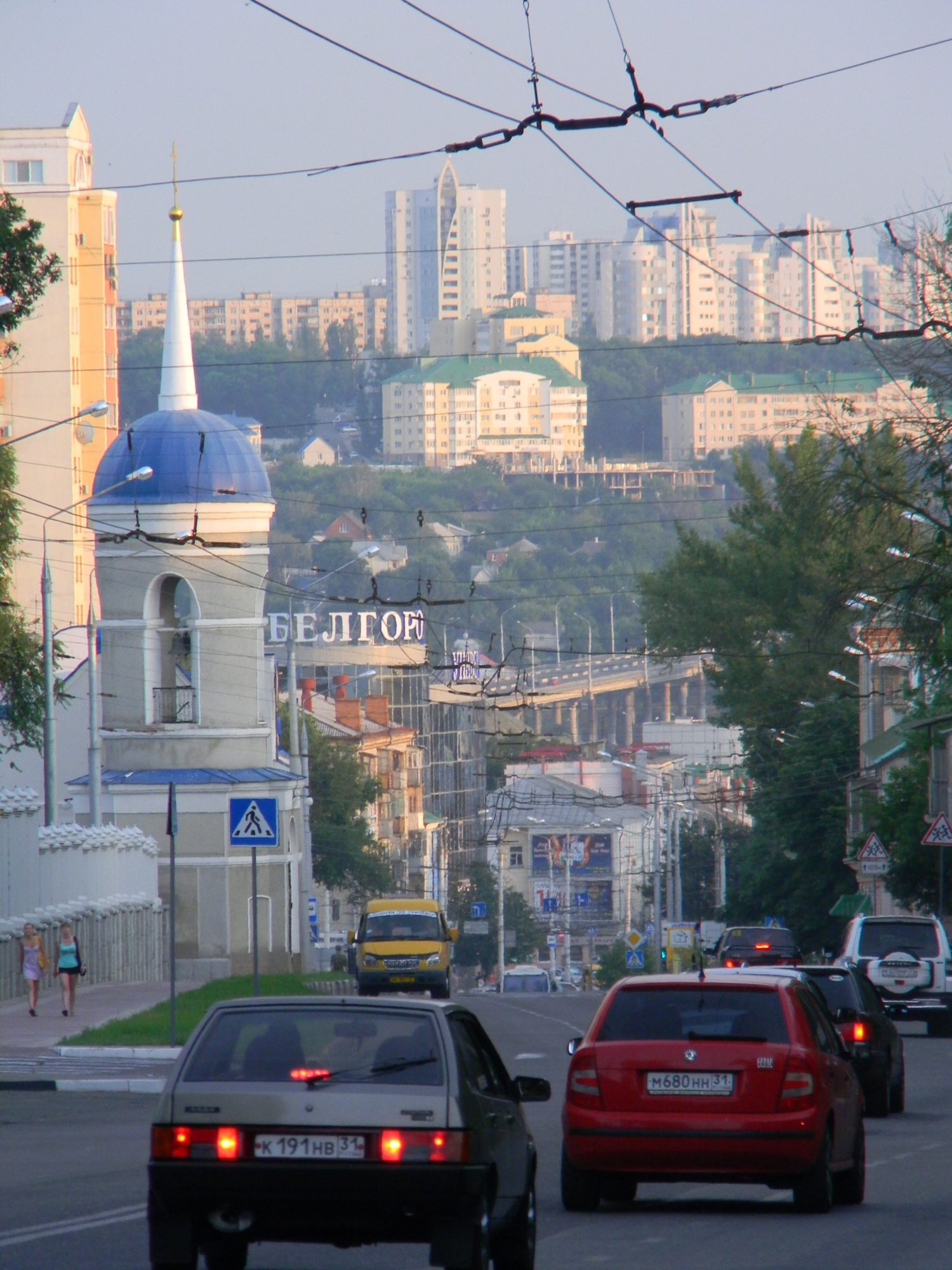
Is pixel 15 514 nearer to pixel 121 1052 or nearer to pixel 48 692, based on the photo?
pixel 48 692

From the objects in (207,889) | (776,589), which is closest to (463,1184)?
(207,889)

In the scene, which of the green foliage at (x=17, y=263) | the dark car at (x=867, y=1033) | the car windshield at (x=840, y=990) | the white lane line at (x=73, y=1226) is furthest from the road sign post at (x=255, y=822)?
the white lane line at (x=73, y=1226)

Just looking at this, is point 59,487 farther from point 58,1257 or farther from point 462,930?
point 58,1257

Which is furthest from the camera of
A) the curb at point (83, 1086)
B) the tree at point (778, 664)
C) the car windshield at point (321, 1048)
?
the tree at point (778, 664)

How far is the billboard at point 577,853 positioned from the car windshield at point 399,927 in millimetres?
88253

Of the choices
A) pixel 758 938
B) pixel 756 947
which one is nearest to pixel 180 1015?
pixel 756 947

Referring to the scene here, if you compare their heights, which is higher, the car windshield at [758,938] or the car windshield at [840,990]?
the car windshield at [840,990]

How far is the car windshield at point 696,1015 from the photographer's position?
38.5 ft

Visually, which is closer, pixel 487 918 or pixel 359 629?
pixel 487 918

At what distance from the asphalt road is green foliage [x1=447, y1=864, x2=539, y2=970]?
295 feet

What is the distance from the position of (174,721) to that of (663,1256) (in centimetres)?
4007

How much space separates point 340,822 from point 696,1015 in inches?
2909

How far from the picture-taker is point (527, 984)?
3509 inches

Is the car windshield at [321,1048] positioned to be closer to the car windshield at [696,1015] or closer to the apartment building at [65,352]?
the car windshield at [696,1015]
